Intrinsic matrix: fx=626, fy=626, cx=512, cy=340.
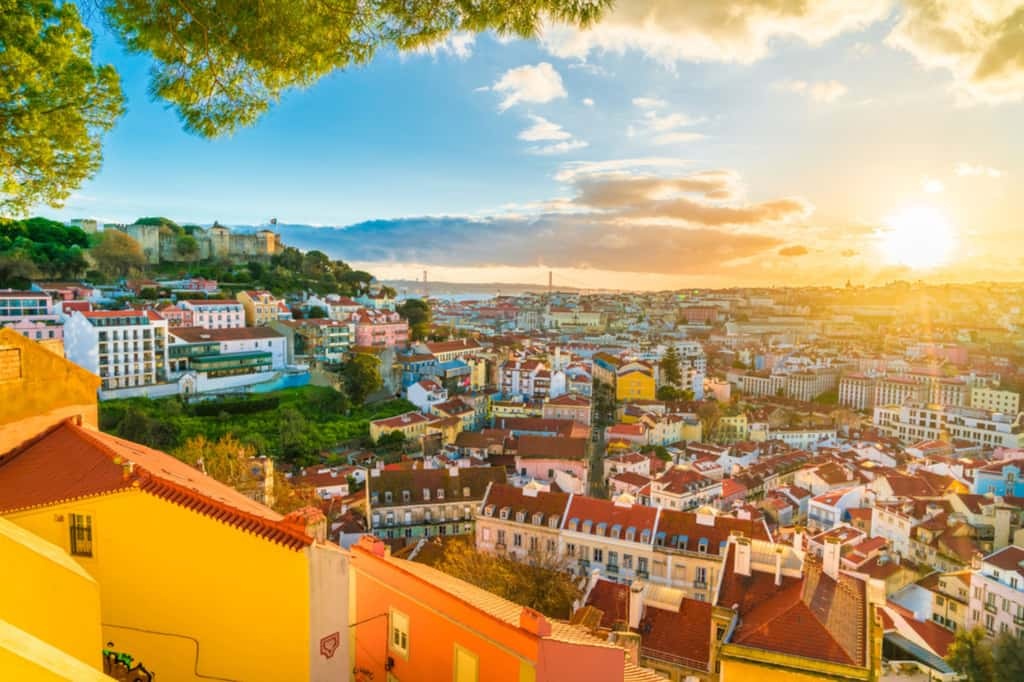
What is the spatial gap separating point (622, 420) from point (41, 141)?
35.5 m

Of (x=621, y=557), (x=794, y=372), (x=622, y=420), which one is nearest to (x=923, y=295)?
(x=794, y=372)

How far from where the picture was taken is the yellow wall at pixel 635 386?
46.4 m

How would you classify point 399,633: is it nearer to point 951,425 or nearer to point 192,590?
point 192,590

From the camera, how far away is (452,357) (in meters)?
45.4

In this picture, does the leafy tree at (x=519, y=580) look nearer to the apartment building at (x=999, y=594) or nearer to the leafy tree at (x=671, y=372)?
the apartment building at (x=999, y=594)

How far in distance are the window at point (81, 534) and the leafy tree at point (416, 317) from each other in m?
45.4

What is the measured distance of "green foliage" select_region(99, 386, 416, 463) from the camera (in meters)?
23.7

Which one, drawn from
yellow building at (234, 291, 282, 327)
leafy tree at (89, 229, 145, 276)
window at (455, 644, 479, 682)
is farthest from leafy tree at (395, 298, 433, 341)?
window at (455, 644, 479, 682)

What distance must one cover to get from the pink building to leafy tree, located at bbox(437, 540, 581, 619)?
27.3 m

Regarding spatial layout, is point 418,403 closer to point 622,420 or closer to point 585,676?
point 622,420

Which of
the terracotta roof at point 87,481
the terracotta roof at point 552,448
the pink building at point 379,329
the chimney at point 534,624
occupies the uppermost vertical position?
the terracotta roof at point 87,481

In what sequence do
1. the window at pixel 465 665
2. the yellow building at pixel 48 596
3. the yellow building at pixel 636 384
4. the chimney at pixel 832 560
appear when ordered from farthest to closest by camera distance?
the yellow building at pixel 636 384, the chimney at pixel 832 560, the window at pixel 465 665, the yellow building at pixel 48 596

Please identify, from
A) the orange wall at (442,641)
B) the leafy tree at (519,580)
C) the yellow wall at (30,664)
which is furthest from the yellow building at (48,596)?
the leafy tree at (519,580)

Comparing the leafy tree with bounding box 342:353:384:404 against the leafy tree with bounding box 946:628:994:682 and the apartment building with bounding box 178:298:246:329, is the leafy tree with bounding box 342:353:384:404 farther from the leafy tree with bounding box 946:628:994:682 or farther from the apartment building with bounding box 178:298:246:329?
the leafy tree with bounding box 946:628:994:682
